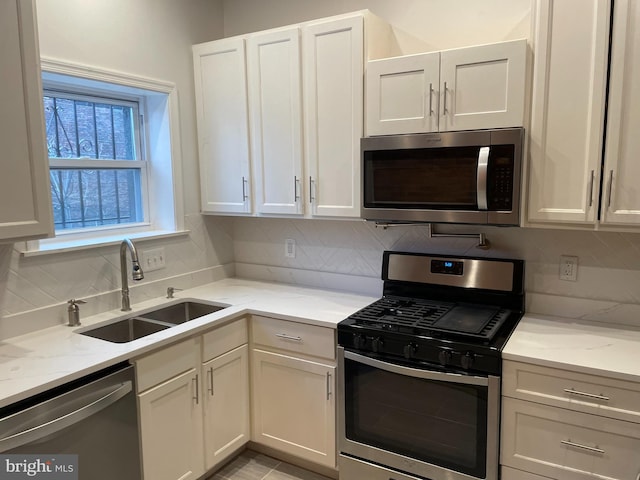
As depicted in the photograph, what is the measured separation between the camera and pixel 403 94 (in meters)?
2.18

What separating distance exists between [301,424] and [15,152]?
1.79m

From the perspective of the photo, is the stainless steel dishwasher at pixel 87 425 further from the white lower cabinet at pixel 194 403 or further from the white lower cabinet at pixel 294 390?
Result: the white lower cabinet at pixel 294 390

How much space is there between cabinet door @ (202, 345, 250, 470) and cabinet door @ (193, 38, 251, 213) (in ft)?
2.97

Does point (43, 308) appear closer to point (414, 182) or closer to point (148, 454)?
point (148, 454)

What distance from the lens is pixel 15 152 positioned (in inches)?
66.4

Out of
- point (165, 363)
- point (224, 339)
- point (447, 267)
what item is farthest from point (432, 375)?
point (165, 363)

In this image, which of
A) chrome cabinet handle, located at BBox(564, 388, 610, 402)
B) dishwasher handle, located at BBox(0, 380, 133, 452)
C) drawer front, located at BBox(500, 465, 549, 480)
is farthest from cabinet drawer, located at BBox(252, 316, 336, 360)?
chrome cabinet handle, located at BBox(564, 388, 610, 402)

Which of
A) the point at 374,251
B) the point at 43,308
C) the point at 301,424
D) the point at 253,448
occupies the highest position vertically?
the point at 374,251

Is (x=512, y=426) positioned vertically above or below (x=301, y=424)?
above

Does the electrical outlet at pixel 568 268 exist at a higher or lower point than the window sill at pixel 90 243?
lower

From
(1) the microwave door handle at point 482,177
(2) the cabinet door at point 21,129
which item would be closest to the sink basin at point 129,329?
(2) the cabinet door at point 21,129

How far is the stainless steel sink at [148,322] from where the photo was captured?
2.32 meters

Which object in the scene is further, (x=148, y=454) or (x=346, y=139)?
(x=346, y=139)

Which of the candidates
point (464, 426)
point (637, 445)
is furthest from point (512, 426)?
point (637, 445)
